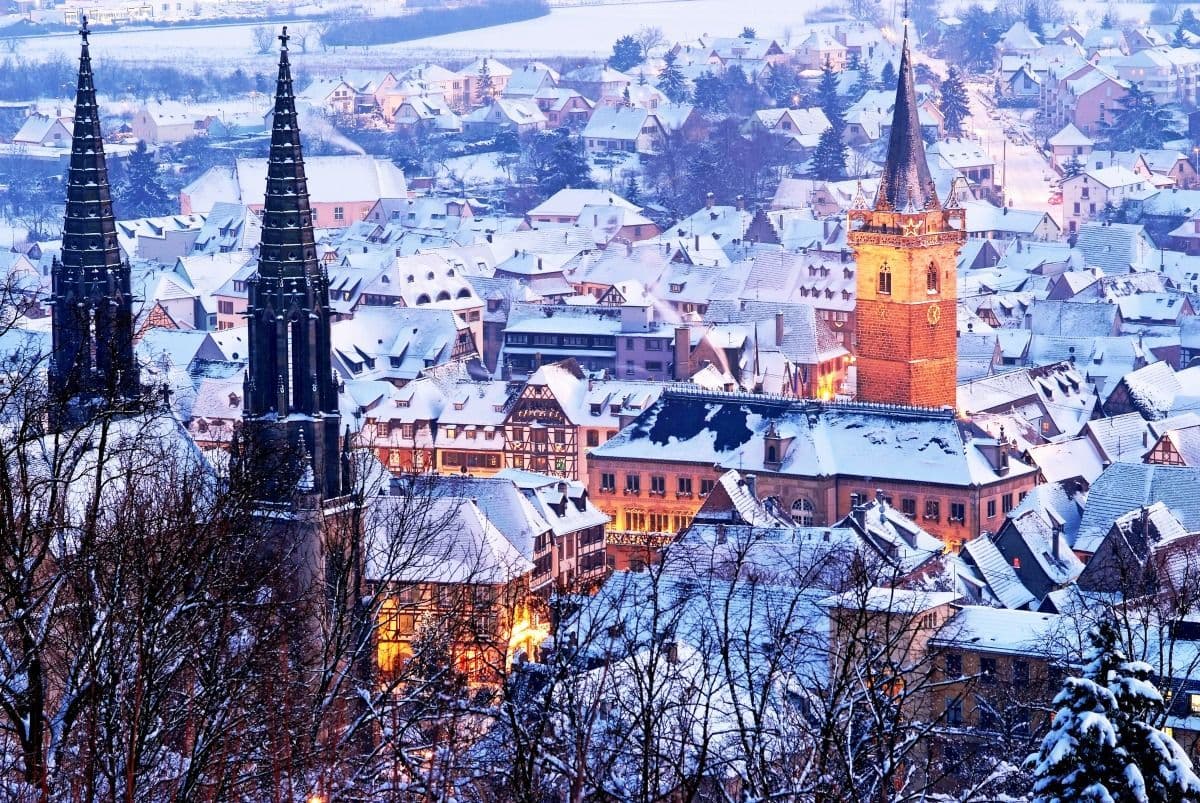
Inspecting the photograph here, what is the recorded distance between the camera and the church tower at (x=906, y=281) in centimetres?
11269

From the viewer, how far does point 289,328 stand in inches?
2685

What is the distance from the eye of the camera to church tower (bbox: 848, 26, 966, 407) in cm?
11269

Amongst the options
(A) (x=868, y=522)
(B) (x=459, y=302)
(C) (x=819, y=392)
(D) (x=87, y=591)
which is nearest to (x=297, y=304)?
(A) (x=868, y=522)

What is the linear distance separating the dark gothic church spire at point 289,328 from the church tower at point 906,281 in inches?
1869

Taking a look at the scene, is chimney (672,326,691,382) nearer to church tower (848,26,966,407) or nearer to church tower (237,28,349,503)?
church tower (848,26,966,407)

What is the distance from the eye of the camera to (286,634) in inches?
1889

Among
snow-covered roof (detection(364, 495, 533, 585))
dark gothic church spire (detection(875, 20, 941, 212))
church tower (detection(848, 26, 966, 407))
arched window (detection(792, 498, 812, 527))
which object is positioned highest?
dark gothic church spire (detection(875, 20, 941, 212))

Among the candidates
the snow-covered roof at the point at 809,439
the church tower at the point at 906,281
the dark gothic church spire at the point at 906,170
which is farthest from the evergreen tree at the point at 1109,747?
the dark gothic church spire at the point at 906,170

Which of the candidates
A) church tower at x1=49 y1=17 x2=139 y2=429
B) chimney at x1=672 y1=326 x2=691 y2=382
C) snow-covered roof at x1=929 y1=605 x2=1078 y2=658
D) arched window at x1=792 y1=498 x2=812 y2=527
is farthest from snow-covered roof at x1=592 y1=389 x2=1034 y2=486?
church tower at x1=49 y1=17 x2=139 y2=429

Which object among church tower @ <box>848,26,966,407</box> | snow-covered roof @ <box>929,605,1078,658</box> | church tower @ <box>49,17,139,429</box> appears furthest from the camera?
church tower @ <box>848,26,966,407</box>

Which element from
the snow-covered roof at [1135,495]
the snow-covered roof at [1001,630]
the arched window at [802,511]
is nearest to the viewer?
the snow-covered roof at [1001,630]

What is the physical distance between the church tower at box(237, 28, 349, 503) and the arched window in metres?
33.8

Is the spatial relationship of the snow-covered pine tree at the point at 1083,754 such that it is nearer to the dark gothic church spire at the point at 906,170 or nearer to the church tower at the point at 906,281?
the church tower at the point at 906,281

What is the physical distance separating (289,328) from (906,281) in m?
48.4
